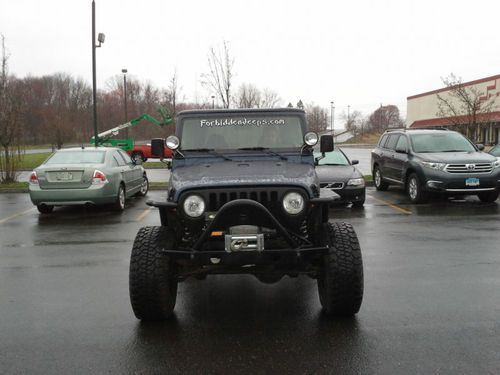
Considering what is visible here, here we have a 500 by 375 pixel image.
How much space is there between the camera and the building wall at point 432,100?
35562 mm

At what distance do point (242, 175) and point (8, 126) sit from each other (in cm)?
1378

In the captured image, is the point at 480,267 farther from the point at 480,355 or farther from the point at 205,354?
the point at 205,354

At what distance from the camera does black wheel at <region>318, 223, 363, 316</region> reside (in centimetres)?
403

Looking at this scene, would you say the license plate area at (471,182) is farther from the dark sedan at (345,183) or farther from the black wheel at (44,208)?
the black wheel at (44,208)

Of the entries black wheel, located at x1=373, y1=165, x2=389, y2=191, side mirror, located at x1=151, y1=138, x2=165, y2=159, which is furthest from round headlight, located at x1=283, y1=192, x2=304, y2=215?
black wheel, located at x1=373, y1=165, x2=389, y2=191

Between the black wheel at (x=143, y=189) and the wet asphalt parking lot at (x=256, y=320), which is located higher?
the black wheel at (x=143, y=189)

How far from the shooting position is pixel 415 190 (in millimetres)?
11594

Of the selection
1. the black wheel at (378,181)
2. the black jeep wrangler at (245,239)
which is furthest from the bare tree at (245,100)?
the black jeep wrangler at (245,239)

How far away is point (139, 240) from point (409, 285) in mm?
2858

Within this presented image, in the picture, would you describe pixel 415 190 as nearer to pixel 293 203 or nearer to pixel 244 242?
pixel 293 203

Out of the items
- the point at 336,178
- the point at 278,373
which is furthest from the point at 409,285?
the point at 336,178

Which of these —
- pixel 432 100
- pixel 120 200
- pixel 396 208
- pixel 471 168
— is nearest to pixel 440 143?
pixel 471 168

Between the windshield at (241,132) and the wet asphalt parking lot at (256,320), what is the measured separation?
800 mm

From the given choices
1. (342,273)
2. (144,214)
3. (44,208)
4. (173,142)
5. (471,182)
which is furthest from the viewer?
(44,208)
